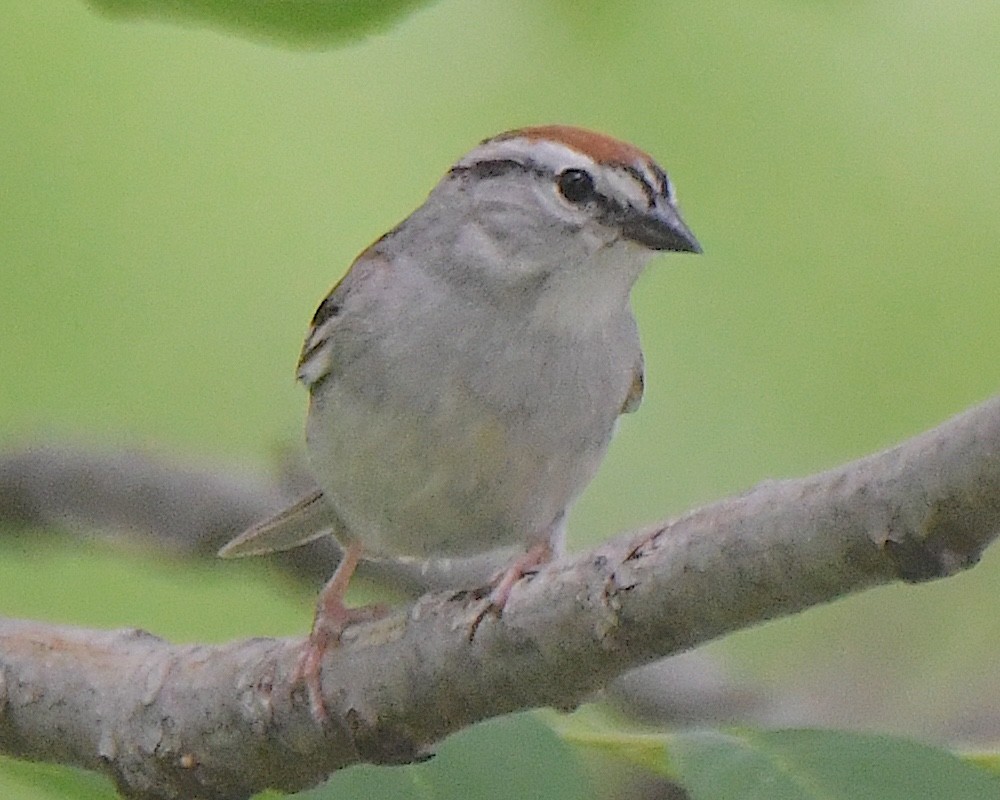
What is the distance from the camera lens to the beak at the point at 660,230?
1.11 m

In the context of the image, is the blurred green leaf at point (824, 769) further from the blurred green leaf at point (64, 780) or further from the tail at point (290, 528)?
the tail at point (290, 528)

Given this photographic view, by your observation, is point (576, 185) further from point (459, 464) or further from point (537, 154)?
point (459, 464)

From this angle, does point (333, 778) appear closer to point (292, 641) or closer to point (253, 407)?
point (292, 641)

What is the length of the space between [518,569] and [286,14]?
41cm

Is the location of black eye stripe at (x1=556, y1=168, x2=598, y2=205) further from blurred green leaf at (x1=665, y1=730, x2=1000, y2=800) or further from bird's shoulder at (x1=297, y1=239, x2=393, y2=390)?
blurred green leaf at (x1=665, y1=730, x2=1000, y2=800)

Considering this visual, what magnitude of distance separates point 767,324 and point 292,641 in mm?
1062

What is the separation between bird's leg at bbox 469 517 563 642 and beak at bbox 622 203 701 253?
0.86 feet

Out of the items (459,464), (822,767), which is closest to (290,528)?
(459,464)

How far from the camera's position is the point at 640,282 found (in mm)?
1800

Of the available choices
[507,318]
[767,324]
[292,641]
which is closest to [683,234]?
[507,318]

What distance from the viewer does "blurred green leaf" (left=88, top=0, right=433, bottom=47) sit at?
2.37 feet

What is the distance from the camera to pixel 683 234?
43.5 inches

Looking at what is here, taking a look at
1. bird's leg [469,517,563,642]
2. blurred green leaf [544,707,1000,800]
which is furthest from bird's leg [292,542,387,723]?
blurred green leaf [544,707,1000,800]

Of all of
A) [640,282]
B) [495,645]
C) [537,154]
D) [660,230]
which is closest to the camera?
[495,645]
